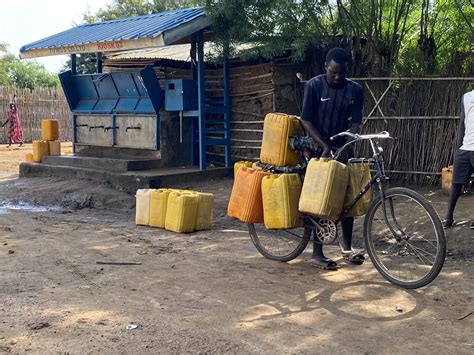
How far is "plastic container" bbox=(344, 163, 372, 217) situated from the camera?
5766 mm

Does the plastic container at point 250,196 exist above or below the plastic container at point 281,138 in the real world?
below

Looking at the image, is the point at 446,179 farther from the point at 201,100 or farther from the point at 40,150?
the point at 40,150

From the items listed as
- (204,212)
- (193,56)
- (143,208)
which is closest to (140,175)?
(143,208)

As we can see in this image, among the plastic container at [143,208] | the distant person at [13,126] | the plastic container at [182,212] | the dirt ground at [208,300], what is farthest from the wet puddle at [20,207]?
the distant person at [13,126]

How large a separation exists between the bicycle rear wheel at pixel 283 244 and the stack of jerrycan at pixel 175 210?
1.43 meters

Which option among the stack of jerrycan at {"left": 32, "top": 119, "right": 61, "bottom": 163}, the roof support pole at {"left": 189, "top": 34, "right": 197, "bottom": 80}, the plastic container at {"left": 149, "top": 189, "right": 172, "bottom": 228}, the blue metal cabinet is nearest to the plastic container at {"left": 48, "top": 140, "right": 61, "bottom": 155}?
the stack of jerrycan at {"left": 32, "top": 119, "right": 61, "bottom": 163}

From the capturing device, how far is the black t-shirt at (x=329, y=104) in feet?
19.6

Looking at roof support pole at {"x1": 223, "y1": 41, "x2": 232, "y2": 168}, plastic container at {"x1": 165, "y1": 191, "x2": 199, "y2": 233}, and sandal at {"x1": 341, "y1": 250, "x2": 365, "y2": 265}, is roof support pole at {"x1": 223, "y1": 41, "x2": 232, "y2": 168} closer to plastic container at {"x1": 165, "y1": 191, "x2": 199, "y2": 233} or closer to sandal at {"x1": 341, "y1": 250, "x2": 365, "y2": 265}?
plastic container at {"x1": 165, "y1": 191, "x2": 199, "y2": 233}

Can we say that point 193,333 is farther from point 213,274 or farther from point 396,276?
point 396,276

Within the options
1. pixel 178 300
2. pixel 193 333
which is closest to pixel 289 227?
pixel 178 300

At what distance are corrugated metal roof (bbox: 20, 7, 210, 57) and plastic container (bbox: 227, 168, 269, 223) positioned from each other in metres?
5.27

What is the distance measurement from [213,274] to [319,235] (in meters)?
1.06

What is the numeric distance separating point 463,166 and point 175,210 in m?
3.58

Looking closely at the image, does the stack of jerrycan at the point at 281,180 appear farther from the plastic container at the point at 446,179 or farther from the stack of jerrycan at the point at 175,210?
the plastic container at the point at 446,179
